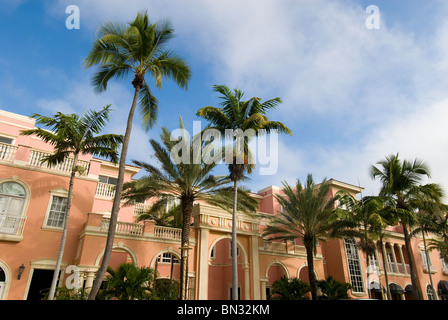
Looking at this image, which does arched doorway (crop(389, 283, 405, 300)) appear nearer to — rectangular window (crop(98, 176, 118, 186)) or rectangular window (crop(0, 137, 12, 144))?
rectangular window (crop(98, 176, 118, 186))

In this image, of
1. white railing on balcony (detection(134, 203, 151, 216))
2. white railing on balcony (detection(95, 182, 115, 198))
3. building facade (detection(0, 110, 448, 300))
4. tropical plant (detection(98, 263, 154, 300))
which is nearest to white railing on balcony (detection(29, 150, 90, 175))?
building facade (detection(0, 110, 448, 300))

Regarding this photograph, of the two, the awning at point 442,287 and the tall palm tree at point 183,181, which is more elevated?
the tall palm tree at point 183,181

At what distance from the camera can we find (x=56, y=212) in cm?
1828

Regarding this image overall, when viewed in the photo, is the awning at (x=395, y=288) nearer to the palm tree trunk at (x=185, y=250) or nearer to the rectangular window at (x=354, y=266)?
the rectangular window at (x=354, y=266)

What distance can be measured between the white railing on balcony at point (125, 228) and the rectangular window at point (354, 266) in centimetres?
1949

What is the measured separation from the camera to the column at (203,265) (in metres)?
18.8

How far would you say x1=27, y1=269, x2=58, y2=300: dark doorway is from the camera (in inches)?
653

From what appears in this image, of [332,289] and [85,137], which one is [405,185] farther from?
[85,137]

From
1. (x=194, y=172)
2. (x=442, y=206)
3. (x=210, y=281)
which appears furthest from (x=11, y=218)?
(x=442, y=206)

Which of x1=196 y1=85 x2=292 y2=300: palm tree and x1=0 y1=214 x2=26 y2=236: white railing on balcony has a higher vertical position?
x1=196 y1=85 x2=292 y2=300: palm tree

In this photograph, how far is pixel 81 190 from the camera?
63.2 ft

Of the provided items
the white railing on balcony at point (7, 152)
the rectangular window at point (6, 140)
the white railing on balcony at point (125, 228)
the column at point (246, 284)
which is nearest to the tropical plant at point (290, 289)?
the column at point (246, 284)

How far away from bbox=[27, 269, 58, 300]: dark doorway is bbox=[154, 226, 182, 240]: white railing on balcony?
6341 millimetres
